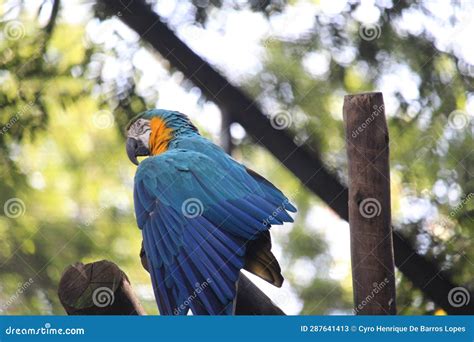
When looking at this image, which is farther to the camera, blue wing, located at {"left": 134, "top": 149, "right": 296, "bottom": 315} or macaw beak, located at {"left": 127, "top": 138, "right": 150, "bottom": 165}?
macaw beak, located at {"left": 127, "top": 138, "right": 150, "bottom": 165}

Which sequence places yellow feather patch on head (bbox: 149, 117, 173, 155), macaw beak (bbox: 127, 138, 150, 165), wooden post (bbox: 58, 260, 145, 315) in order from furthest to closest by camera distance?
macaw beak (bbox: 127, 138, 150, 165) < yellow feather patch on head (bbox: 149, 117, 173, 155) < wooden post (bbox: 58, 260, 145, 315)

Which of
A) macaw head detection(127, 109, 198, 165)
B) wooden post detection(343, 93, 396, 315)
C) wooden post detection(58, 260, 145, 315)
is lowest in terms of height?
wooden post detection(58, 260, 145, 315)

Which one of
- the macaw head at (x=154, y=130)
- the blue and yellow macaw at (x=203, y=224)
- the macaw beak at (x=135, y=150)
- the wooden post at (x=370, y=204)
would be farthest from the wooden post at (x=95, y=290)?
the macaw beak at (x=135, y=150)

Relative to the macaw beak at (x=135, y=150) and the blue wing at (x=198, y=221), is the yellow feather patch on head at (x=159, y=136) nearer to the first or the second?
the macaw beak at (x=135, y=150)

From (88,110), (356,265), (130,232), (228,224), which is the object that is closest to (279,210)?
(228,224)

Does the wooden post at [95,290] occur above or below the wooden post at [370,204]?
below

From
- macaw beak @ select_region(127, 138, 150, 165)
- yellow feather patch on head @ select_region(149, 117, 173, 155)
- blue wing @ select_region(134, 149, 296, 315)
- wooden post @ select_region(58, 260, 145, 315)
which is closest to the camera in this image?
wooden post @ select_region(58, 260, 145, 315)

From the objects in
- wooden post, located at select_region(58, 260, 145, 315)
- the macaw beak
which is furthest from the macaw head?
wooden post, located at select_region(58, 260, 145, 315)

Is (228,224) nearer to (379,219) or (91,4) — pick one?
(379,219)

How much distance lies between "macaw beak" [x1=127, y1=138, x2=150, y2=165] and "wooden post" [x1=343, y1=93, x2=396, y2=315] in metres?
1.21

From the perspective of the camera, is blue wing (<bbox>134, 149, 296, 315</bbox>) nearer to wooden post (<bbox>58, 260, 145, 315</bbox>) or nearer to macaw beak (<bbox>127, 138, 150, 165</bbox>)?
wooden post (<bbox>58, 260, 145, 315</bbox>)

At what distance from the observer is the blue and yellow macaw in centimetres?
258

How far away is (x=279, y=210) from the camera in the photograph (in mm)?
2756

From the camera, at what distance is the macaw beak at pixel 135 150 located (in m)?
3.41
